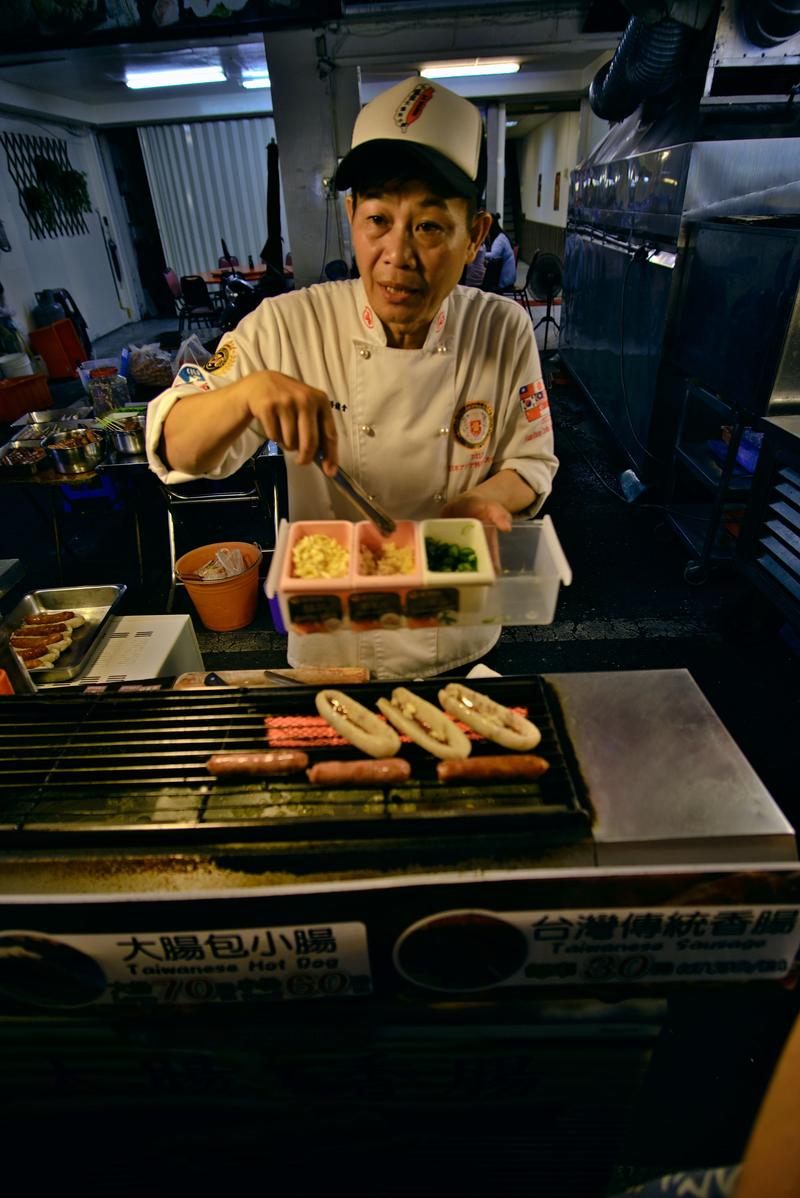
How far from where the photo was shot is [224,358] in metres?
2.02

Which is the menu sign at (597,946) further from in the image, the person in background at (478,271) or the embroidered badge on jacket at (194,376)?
the person in background at (478,271)

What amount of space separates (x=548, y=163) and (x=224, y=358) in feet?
71.5

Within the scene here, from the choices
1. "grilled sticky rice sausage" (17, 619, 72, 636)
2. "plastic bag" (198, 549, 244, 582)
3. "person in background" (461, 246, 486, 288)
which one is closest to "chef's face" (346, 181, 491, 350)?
"grilled sticky rice sausage" (17, 619, 72, 636)

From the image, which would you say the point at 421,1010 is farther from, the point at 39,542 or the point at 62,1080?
the point at 39,542

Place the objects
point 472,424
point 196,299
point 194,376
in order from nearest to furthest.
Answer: point 194,376 < point 472,424 < point 196,299

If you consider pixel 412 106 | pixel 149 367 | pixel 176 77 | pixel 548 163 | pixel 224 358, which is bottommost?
pixel 149 367

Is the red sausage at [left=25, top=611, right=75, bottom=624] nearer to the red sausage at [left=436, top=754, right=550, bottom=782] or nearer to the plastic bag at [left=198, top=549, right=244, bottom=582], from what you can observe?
the plastic bag at [left=198, top=549, right=244, bottom=582]

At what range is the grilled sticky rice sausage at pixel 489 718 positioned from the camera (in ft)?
4.83

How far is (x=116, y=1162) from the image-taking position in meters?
1.85

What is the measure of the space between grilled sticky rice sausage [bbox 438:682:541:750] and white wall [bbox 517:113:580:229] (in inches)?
625

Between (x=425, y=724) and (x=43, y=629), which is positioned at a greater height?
(x=425, y=724)

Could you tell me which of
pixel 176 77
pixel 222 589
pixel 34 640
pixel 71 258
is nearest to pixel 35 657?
pixel 34 640

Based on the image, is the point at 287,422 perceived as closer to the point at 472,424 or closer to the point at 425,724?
the point at 425,724

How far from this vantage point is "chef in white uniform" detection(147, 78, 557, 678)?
164 centimetres
